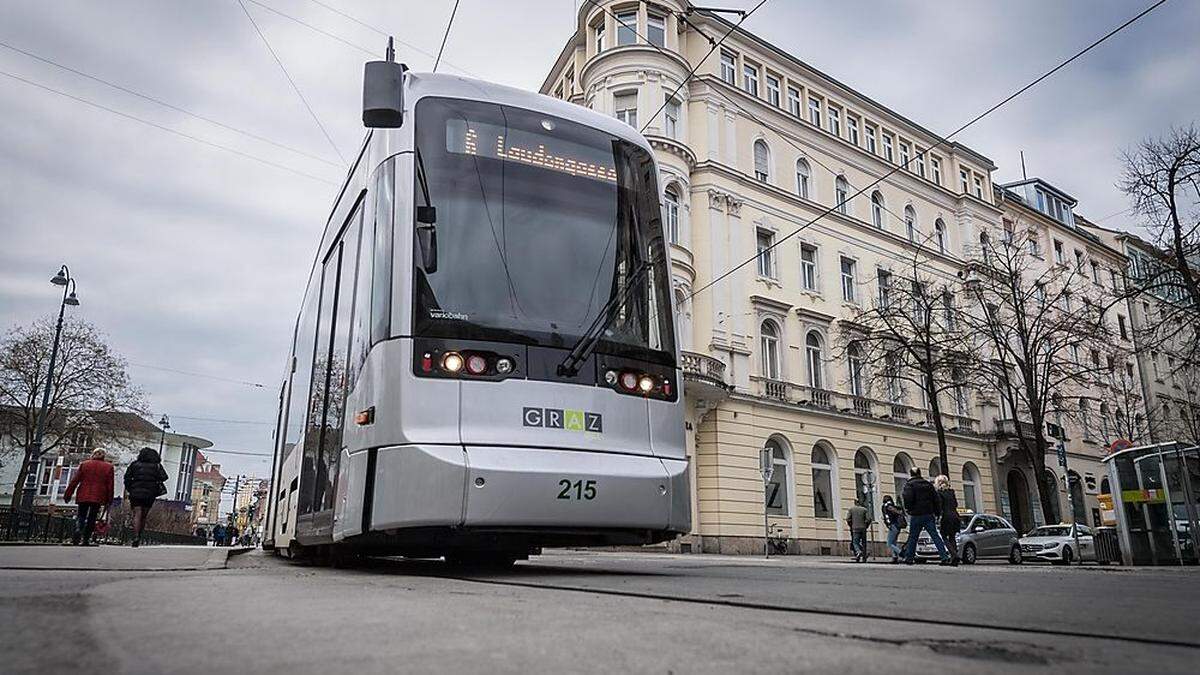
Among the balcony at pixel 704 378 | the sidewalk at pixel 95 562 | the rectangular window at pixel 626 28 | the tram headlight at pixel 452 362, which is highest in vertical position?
the rectangular window at pixel 626 28

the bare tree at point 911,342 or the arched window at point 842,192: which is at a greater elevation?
the arched window at point 842,192

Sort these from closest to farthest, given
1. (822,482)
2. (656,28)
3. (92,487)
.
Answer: (92,487), (656,28), (822,482)

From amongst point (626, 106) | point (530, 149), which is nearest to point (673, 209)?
point (626, 106)

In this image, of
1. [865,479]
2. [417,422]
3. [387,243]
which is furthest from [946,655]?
[865,479]

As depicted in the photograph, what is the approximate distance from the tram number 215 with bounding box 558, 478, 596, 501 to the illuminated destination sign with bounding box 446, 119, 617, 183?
97.8 inches

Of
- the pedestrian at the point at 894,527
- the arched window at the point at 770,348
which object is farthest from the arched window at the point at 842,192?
the pedestrian at the point at 894,527

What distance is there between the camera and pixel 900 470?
114 ft

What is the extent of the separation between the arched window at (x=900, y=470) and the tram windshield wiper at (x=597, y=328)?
29.9 m

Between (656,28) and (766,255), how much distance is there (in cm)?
911

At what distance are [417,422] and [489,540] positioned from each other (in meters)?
1.08

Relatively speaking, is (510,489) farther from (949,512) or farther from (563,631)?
(949,512)

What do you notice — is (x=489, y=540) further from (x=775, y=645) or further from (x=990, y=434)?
(x=990, y=434)

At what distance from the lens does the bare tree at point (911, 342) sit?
2658 centimetres

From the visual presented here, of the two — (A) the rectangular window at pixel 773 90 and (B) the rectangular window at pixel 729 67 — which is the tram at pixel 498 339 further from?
(A) the rectangular window at pixel 773 90
